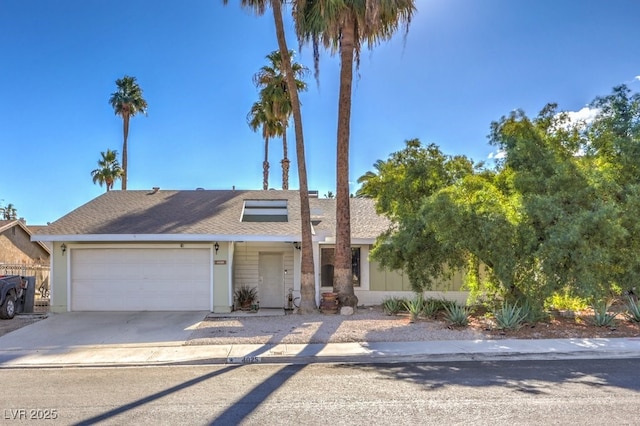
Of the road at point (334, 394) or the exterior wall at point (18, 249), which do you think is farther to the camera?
the exterior wall at point (18, 249)

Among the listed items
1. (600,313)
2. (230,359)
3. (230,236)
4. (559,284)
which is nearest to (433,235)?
(559,284)

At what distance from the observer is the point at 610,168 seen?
11555 millimetres

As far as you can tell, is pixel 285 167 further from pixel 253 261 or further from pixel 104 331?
pixel 104 331

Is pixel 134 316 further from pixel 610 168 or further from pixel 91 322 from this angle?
pixel 610 168

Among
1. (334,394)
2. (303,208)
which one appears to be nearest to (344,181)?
(303,208)

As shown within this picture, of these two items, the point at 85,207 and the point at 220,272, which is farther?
the point at 85,207

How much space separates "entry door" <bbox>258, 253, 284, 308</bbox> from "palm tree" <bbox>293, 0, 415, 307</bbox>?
116 inches

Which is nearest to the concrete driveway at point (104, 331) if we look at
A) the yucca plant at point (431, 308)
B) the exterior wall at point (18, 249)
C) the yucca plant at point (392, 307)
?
the yucca plant at point (392, 307)

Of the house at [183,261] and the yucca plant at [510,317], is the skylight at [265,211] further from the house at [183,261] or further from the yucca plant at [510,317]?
the yucca plant at [510,317]

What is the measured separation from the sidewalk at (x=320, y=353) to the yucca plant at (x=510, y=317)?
0.94 m

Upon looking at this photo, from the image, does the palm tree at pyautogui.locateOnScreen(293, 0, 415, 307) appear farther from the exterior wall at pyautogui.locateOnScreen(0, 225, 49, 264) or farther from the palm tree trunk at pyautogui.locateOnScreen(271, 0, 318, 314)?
the exterior wall at pyautogui.locateOnScreen(0, 225, 49, 264)

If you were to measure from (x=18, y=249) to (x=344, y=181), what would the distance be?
23.8m

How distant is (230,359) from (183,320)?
Result: 4.96 meters

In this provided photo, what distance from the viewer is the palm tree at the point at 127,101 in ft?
112
